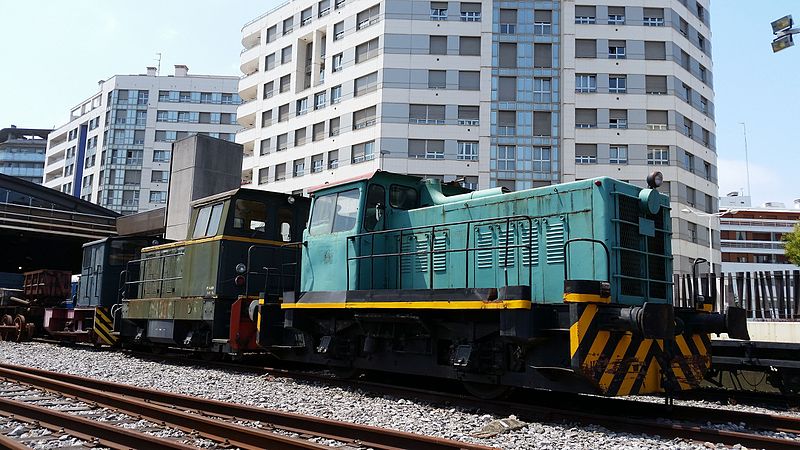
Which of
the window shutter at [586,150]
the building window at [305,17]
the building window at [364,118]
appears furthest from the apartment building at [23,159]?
the window shutter at [586,150]

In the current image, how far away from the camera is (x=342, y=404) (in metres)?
7.74

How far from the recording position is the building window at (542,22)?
133ft

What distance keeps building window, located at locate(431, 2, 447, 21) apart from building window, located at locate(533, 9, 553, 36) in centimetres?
584

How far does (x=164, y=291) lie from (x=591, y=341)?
9692 millimetres

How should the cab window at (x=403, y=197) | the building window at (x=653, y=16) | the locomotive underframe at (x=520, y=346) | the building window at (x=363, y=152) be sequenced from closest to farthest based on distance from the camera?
the locomotive underframe at (x=520, y=346) → the cab window at (x=403, y=197) → the building window at (x=363, y=152) → the building window at (x=653, y=16)

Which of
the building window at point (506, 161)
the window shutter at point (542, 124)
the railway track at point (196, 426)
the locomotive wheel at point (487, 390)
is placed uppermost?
the window shutter at point (542, 124)

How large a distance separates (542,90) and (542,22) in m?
4.58

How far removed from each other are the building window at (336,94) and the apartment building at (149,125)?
28663 mm

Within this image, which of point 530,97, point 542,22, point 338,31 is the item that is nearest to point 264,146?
point 338,31

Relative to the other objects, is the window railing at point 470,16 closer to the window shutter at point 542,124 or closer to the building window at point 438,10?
the building window at point 438,10

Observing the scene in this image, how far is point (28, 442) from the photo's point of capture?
18.5 ft

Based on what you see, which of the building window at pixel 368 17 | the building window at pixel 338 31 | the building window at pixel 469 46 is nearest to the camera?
the building window at pixel 469 46

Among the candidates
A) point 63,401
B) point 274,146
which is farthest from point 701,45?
point 63,401

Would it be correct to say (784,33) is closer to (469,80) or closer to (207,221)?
(207,221)
